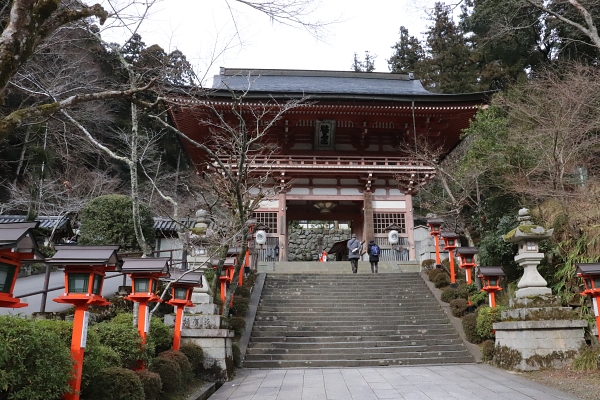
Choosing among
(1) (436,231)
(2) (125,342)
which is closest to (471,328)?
(1) (436,231)

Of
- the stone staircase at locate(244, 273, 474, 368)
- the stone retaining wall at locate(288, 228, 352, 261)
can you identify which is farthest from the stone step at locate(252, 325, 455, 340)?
the stone retaining wall at locate(288, 228, 352, 261)

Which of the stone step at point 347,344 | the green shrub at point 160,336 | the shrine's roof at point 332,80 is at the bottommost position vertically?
the stone step at point 347,344

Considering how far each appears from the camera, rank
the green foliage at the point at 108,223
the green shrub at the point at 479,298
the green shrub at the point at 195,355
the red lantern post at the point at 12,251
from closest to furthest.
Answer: the red lantern post at the point at 12,251
the green shrub at the point at 195,355
the green shrub at the point at 479,298
the green foliage at the point at 108,223

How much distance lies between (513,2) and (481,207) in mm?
10073

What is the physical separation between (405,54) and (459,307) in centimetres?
2991

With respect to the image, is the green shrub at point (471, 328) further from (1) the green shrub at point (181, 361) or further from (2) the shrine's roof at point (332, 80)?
(2) the shrine's roof at point (332, 80)

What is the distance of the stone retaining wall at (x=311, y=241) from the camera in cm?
3500

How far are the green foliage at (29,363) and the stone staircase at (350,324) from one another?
6.55 meters

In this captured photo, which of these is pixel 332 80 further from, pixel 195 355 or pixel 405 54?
pixel 195 355

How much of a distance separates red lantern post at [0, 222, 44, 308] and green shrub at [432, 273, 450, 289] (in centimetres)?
1213

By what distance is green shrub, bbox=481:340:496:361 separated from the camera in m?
9.79

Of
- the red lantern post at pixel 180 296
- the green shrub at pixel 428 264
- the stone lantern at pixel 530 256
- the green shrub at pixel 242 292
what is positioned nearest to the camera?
the red lantern post at pixel 180 296

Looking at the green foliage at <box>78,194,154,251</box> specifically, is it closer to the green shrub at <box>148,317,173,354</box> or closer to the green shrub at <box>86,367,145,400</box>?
the green shrub at <box>148,317,173,354</box>

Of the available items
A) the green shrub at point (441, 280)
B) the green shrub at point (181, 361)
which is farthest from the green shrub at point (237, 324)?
the green shrub at point (441, 280)
